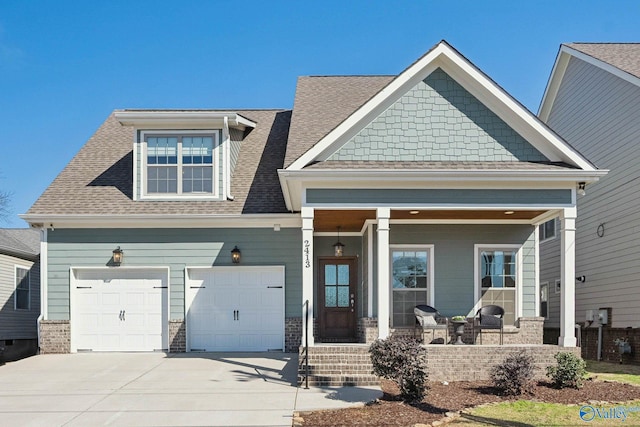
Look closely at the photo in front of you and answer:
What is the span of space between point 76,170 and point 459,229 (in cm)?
1002

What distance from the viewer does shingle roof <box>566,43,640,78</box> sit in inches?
636

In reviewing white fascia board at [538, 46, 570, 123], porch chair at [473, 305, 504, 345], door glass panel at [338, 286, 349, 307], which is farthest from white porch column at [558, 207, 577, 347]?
white fascia board at [538, 46, 570, 123]

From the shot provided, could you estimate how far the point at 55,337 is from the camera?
49.9ft

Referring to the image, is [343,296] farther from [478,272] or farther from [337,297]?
[478,272]

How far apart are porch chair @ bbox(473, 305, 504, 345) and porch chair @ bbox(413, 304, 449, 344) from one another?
2.15 ft

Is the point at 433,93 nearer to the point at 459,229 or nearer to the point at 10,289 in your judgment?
the point at 459,229

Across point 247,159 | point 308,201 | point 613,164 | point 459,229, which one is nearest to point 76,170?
point 247,159

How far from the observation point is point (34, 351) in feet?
68.5

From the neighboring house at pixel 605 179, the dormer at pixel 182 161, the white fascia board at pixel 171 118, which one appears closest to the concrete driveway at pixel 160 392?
the dormer at pixel 182 161

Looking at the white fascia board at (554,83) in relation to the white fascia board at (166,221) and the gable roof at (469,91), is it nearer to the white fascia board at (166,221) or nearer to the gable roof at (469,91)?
the gable roof at (469,91)

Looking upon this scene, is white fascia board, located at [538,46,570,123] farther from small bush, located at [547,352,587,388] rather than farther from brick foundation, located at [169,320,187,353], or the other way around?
brick foundation, located at [169,320,187,353]

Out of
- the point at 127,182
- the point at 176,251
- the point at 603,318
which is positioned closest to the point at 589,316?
the point at 603,318

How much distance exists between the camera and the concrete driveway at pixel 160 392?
893cm

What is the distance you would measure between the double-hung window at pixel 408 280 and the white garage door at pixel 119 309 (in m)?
5.54
